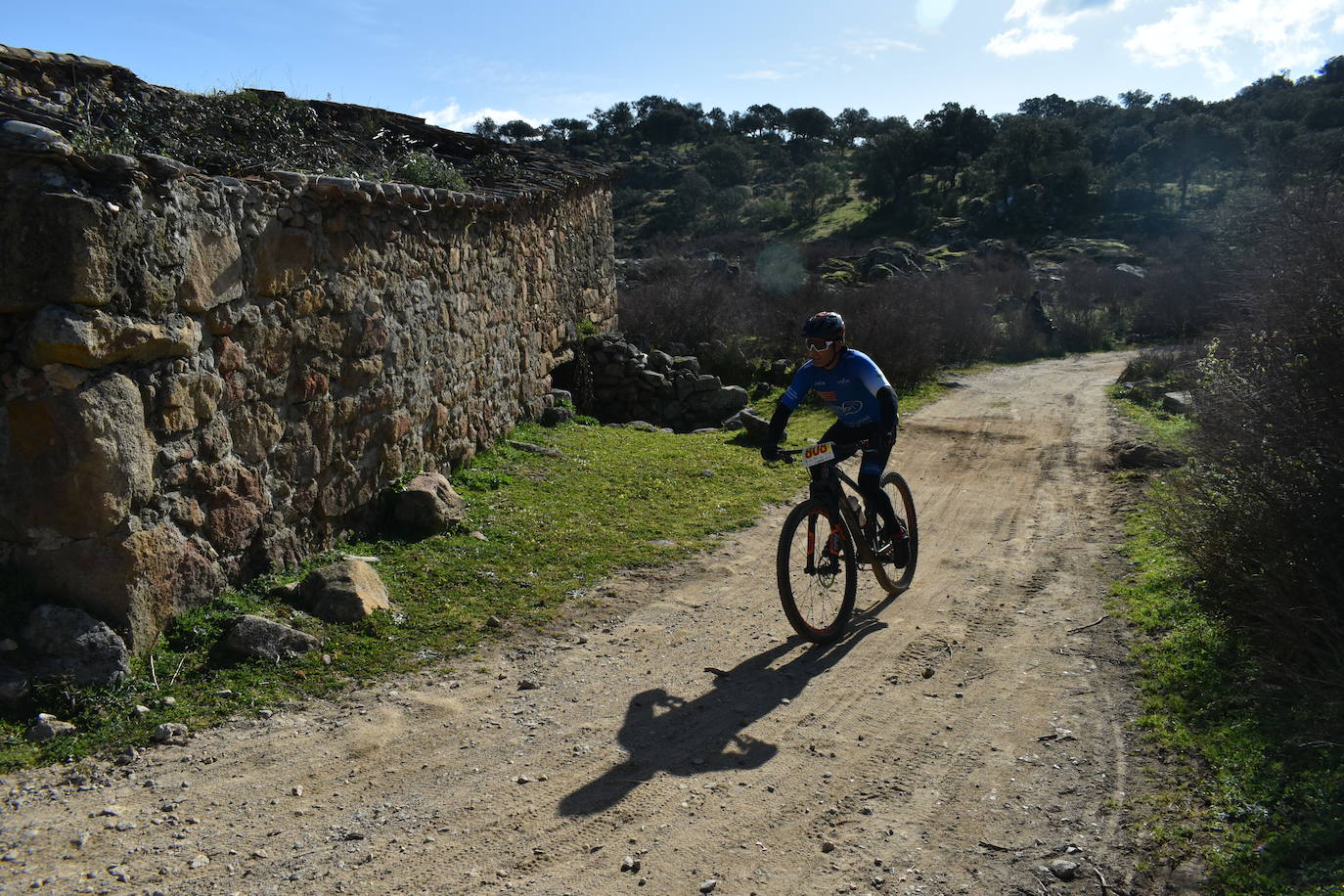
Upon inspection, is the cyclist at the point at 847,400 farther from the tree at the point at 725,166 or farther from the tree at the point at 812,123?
the tree at the point at 812,123

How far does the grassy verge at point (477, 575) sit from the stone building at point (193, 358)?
0.29 m

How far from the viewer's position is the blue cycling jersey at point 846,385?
5.61 m

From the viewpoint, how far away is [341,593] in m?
5.32

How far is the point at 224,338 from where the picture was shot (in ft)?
17.2

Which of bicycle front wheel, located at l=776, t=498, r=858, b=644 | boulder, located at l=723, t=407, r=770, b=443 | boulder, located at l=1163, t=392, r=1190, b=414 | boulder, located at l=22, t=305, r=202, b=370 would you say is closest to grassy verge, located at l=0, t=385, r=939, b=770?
boulder, located at l=723, t=407, r=770, b=443

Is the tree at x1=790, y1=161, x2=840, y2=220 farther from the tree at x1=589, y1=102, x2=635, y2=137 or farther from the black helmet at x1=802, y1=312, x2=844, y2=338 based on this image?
the black helmet at x1=802, y1=312, x2=844, y2=338

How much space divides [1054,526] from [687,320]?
1038 centimetres

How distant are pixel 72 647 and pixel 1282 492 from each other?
5766 millimetres

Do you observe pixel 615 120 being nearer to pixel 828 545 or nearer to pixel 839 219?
pixel 839 219

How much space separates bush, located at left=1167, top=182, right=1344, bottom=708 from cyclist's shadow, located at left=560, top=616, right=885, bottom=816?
209 cm

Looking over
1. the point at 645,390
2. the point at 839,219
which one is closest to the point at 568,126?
the point at 839,219

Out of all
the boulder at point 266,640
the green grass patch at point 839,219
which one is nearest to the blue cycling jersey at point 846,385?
the boulder at point 266,640

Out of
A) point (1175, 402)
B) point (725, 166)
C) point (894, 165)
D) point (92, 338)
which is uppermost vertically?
point (725, 166)

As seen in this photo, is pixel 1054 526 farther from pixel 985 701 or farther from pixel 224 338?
pixel 224 338
